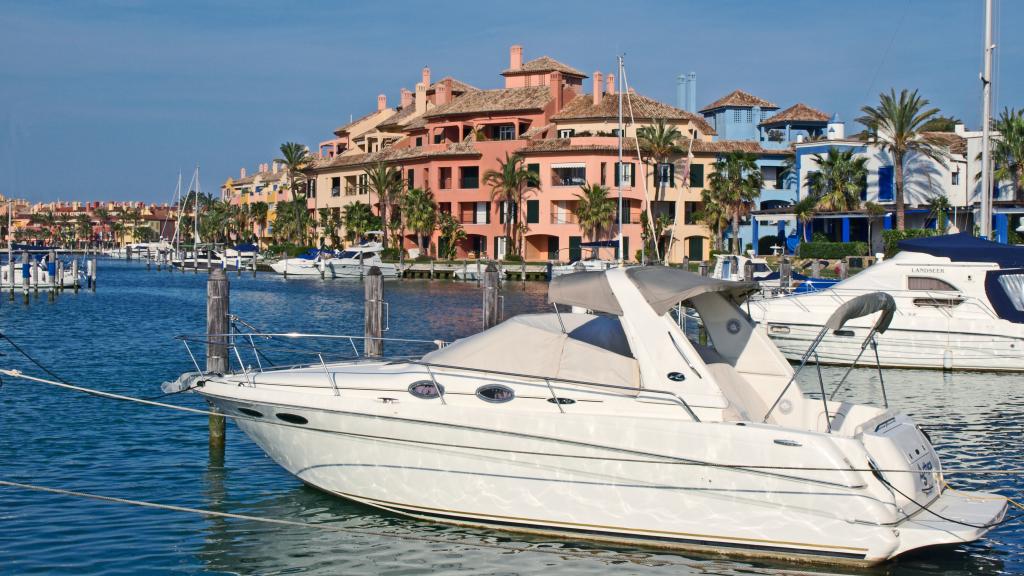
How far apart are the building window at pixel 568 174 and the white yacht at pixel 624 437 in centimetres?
5787

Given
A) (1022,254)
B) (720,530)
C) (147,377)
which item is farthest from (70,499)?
(1022,254)

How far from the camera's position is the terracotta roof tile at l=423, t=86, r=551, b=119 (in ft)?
248

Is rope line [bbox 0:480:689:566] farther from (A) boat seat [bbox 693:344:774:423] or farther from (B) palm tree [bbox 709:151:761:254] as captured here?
(B) palm tree [bbox 709:151:761:254]

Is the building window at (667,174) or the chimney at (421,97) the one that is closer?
the building window at (667,174)

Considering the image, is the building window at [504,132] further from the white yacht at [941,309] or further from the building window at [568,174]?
the white yacht at [941,309]

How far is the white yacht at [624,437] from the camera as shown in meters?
10.0

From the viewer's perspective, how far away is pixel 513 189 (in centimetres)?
7069

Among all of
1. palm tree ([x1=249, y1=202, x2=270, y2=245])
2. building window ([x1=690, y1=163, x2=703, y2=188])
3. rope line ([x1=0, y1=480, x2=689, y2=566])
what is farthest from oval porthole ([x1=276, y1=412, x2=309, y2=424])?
palm tree ([x1=249, y1=202, x2=270, y2=245])

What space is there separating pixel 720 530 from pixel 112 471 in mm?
8383

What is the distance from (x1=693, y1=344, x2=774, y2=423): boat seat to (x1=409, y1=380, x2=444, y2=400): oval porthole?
2776mm

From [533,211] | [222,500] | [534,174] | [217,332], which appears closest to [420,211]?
[533,211]

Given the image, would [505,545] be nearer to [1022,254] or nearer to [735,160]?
[1022,254]

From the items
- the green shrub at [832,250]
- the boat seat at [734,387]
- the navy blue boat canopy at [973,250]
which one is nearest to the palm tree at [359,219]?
the green shrub at [832,250]

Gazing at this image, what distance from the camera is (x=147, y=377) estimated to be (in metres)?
23.2
